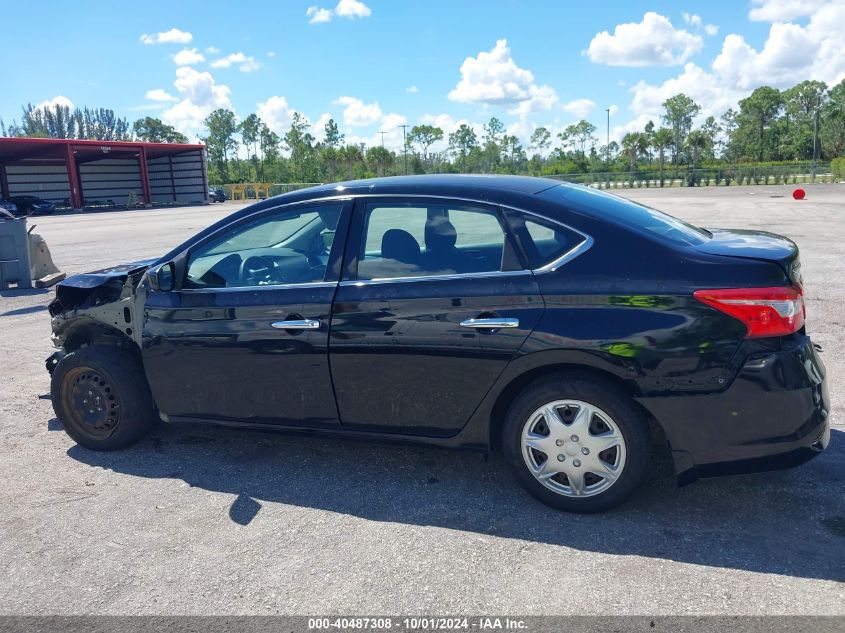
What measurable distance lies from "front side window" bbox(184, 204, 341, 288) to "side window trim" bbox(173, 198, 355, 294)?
0.7 inches

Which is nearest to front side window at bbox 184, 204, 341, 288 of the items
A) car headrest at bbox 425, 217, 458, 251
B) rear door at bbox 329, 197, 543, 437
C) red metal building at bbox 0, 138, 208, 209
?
rear door at bbox 329, 197, 543, 437

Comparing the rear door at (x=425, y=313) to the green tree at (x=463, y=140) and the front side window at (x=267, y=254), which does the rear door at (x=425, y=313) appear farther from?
the green tree at (x=463, y=140)

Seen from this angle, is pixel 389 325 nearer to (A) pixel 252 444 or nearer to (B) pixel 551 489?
(B) pixel 551 489

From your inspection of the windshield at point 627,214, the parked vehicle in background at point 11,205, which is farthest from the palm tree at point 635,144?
the windshield at point 627,214

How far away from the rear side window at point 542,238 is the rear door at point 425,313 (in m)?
0.06

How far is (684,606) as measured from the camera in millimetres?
→ 2752

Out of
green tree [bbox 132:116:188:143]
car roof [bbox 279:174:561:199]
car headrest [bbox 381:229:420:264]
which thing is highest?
green tree [bbox 132:116:188:143]

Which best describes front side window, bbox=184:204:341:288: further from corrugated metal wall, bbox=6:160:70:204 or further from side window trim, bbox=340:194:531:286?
corrugated metal wall, bbox=6:160:70:204

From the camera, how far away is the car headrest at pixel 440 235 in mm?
3756

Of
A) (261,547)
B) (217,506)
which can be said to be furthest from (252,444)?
(261,547)

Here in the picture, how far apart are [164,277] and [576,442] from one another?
263 cm

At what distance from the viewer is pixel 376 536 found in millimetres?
3416

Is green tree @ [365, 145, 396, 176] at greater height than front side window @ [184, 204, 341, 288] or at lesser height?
greater

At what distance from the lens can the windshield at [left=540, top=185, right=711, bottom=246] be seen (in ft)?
11.6
